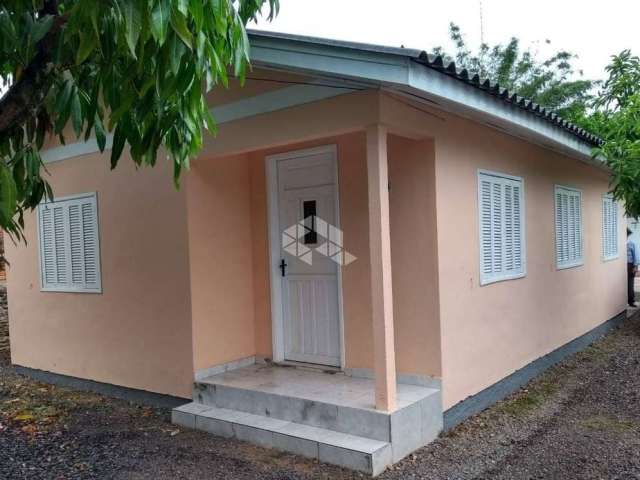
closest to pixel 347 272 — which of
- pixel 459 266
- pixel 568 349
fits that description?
pixel 459 266

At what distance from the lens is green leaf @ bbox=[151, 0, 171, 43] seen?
1.88 m

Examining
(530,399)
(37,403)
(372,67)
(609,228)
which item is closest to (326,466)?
(530,399)

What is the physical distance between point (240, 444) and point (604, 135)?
22.3ft

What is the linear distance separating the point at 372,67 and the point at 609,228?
8.56 metres

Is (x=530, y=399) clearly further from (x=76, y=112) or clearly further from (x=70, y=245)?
(x=70, y=245)

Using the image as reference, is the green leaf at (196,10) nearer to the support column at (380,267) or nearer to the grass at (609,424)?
the support column at (380,267)

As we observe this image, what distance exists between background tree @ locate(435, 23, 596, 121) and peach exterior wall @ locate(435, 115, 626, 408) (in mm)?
15640

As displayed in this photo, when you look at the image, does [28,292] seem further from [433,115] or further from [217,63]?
[217,63]

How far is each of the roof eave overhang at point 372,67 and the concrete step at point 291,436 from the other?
287cm

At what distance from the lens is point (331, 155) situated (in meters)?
5.96

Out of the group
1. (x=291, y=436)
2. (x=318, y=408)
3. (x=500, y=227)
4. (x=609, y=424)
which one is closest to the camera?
(x=291, y=436)

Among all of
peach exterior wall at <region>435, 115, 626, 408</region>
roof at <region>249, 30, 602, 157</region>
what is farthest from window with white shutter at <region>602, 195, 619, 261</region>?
roof at <region>249, 30, 602, 157</region>

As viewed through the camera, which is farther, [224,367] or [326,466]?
[224,367]

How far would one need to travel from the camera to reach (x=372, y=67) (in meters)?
4.14
